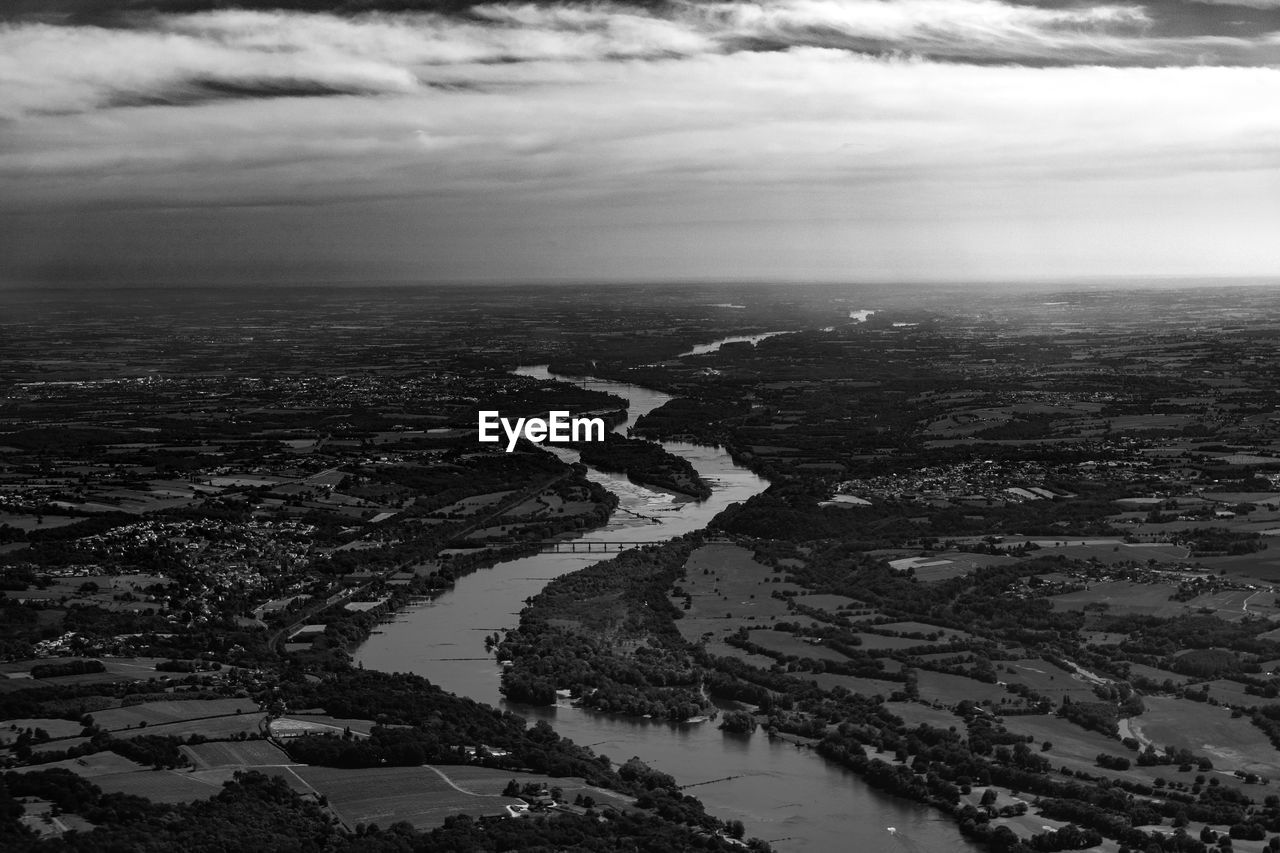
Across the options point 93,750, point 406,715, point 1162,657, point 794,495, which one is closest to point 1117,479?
point 794,495

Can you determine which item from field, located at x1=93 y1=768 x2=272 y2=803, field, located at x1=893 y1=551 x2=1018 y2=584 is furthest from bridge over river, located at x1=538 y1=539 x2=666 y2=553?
field, located at x1=93 y1=768 x2=272 y2=803

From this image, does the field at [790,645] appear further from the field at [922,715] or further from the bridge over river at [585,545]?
the bridge over river at [585,545]

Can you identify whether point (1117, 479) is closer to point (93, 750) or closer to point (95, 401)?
point (93, 750)

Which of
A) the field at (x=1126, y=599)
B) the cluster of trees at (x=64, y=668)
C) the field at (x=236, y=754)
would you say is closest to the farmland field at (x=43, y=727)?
the field at (x=236, y=754)

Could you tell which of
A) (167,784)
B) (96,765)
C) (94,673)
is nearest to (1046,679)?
(167,784)

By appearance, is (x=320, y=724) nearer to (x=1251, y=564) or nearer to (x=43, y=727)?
(x=43, y=727)

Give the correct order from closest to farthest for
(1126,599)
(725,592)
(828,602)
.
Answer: (1126,599) < (828,602) < (725,592)

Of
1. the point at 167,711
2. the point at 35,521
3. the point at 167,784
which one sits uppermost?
the point at 167,784

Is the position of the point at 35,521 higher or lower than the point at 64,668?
lower
